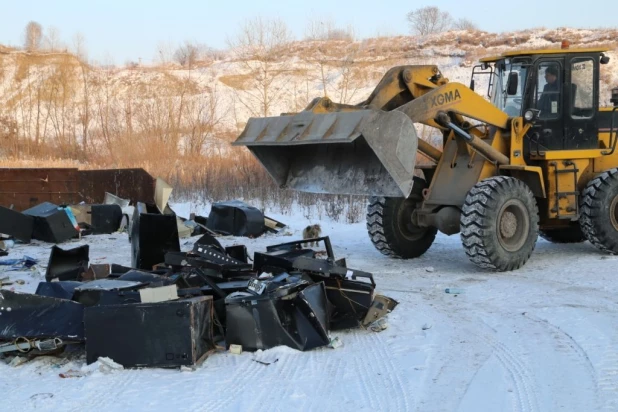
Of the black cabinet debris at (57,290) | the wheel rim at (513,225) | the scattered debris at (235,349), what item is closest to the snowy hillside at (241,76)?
the wheel rim at (513,225)

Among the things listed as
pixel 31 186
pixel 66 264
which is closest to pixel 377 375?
pixel 66 264

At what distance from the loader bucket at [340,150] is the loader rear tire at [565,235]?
4208 millimetres

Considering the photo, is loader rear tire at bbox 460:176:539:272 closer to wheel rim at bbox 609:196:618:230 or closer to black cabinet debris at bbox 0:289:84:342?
wheel rim at bbox 609:196:618:230

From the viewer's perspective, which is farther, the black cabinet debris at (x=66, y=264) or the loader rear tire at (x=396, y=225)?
the loader rear tire at (x=396, y=225)

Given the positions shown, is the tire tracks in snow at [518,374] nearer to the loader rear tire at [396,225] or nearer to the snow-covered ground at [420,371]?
the snow-covered ground at [420,371]

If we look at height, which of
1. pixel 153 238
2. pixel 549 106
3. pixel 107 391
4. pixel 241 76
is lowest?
pixel 107 391

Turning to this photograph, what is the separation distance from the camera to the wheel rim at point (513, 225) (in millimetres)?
9188

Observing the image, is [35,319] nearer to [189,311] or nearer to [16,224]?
[189,311]

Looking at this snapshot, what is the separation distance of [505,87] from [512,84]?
186 millimetres

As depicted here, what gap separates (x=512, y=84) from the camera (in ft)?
32.2

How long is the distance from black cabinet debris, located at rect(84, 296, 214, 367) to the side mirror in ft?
19.7

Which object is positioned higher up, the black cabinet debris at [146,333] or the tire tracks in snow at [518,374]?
the black cabinet debris at [146,333]

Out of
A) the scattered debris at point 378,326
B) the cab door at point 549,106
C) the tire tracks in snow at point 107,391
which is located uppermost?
the cab door at point 549,106

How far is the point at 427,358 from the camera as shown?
5.67 meters
